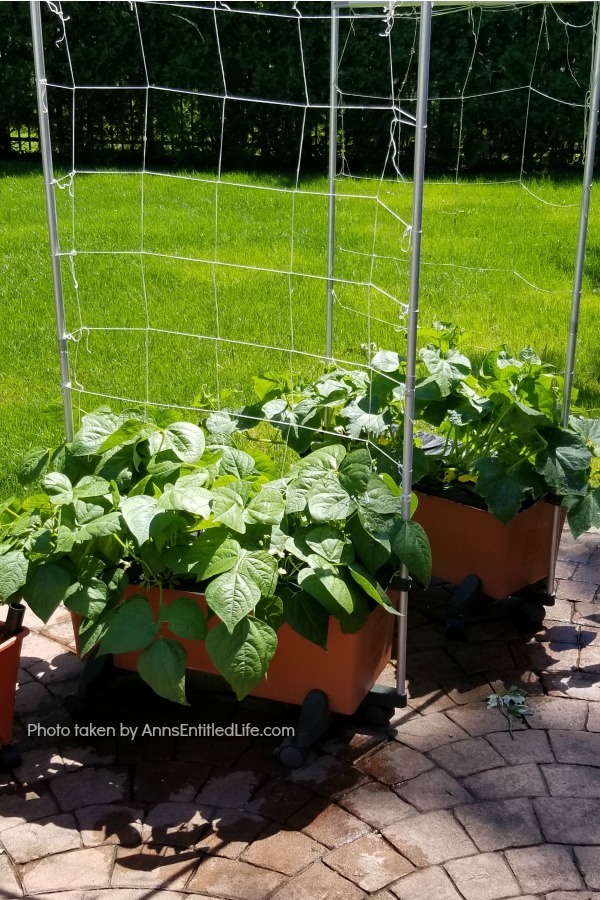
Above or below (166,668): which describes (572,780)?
below

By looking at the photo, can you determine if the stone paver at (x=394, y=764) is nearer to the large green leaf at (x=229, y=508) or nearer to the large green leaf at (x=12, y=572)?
the large green leaf at (x=229, y=508)

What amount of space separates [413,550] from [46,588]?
97cm

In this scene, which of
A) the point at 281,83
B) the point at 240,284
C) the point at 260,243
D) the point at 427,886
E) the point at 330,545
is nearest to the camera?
the point at 427,886

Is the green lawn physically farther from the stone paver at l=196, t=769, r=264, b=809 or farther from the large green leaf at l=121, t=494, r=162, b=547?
the stone paver at l=196, t=769, r=264, b=809

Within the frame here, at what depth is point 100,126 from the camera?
10617 mm

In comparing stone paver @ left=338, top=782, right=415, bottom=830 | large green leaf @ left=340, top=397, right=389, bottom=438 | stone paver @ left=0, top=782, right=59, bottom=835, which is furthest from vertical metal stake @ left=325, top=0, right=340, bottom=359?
stone paver @ left=0, top=782, right=59, bottom=835

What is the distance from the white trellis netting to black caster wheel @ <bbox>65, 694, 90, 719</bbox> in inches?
31.8

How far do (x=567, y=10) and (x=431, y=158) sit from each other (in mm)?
2242

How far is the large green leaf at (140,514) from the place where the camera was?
2590 mm

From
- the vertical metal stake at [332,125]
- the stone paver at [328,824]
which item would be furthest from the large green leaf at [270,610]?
the vertical metal stake at [332,125]

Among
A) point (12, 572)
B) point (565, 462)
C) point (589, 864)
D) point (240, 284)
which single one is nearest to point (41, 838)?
point (12, 572)

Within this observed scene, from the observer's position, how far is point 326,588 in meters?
2.58

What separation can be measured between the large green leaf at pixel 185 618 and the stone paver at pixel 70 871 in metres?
0.55

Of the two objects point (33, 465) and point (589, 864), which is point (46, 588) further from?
point (589, 864)
